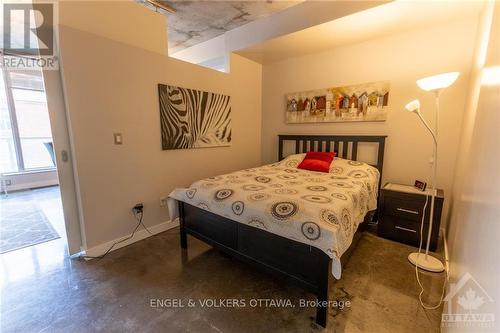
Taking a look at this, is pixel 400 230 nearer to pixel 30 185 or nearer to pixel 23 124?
pixel 30 185

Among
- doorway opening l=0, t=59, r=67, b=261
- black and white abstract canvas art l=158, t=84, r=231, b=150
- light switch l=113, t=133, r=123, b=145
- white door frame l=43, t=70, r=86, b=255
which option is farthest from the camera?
doorway opening l=0, t=59, r=67, b=261

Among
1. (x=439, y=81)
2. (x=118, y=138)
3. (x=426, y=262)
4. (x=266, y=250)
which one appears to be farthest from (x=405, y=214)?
(x=118, y=138)

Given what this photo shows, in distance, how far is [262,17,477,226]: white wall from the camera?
2.35 metres

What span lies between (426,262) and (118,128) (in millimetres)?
3259

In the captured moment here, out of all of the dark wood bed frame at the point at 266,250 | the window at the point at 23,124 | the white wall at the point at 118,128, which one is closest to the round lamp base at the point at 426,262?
the dark wood bed frame at the point at 266,250

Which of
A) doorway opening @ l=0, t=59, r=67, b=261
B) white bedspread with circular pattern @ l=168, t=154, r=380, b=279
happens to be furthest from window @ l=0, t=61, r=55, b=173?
white bedspread with circular pattern @ l=168, t=154, r=380, b=279

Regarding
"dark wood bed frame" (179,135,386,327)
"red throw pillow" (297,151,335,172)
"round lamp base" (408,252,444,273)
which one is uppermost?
"red throw pillow" (297,151,335,172)

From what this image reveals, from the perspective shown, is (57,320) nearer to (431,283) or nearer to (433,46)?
(431,283)

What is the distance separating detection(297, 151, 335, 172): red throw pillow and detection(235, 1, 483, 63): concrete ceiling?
149cm

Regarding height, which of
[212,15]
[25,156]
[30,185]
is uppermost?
[212,15]

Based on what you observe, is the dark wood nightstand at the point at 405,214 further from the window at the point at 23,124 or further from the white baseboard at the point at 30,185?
the white baseboard at the point at 30,185

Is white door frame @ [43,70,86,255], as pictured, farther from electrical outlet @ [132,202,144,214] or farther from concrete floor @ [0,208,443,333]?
electrical outlet @ [132,202,144,214]

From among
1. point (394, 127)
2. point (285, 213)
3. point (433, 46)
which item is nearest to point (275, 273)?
point (285, 213)

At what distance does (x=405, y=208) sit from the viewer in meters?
2.34
